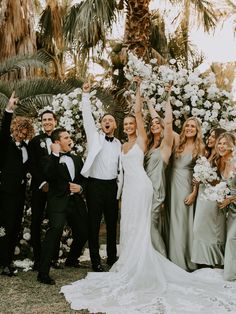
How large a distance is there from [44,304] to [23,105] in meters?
4.65

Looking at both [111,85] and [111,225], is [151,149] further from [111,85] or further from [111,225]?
[111,85]

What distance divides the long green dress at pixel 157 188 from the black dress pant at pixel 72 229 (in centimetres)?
94

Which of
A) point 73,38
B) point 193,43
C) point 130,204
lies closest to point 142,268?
point 130,204

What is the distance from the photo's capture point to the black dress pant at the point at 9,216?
249 inches

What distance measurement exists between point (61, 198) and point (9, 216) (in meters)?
0.76

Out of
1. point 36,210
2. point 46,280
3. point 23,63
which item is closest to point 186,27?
point 23,63

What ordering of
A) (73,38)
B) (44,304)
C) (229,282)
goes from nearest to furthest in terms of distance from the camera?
(44,304), (229,282), (73,38)

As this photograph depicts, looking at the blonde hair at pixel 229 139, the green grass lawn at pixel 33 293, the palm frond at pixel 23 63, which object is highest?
the palm frond at pixel 23 63

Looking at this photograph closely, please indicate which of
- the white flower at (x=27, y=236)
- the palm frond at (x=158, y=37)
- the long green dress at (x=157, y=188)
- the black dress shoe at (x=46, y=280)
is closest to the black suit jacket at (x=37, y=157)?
the white flower at (x=27, y=236)

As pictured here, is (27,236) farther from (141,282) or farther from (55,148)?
(141,282)

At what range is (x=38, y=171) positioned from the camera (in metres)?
6.44

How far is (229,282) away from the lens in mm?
5867

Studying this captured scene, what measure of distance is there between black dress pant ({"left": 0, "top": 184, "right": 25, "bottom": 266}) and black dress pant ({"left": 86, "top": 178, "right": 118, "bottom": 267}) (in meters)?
0.92

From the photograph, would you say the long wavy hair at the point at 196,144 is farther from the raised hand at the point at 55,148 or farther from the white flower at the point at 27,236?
the white flower at the point at 27,236
